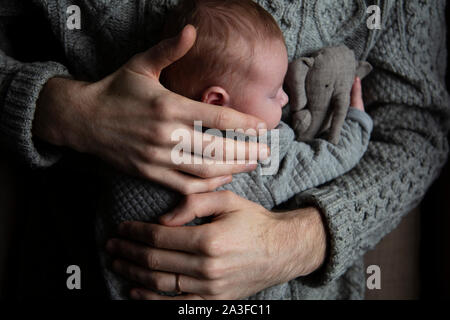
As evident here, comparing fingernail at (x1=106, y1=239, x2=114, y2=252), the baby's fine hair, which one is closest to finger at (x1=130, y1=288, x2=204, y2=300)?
fingernail at (x1=106, y1=239, x2=114, y2=252)

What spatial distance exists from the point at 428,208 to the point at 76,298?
118 cm

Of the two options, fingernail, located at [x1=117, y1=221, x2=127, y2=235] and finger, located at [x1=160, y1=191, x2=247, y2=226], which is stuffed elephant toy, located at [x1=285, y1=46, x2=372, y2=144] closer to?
finger, located at [x1=160, y1=191, x2=247, y2=226]

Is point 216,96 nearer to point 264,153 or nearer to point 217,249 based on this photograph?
point 264,153

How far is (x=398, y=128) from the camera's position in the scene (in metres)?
1.11

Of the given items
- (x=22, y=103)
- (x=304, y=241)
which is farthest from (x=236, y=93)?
(x=22, y=103)

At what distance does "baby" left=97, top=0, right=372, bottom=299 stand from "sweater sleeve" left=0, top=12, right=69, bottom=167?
0.20 meters

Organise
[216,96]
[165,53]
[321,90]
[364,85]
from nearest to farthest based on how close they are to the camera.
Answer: [165,53] → [216,96] → [321,90] → [364,85]

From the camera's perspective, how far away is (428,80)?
41.8 inches

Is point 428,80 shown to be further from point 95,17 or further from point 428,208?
point 95,17

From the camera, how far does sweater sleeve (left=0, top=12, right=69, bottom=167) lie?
0.86 metres

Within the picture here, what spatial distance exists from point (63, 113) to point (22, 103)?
0.32 ft

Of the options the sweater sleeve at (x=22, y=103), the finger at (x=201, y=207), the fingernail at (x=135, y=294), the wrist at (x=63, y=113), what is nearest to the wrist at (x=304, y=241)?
the finger at (x=201, y=207)

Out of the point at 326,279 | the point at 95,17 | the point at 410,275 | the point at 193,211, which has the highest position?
the point at 95,17

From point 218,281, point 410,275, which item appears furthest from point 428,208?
point 218,281
